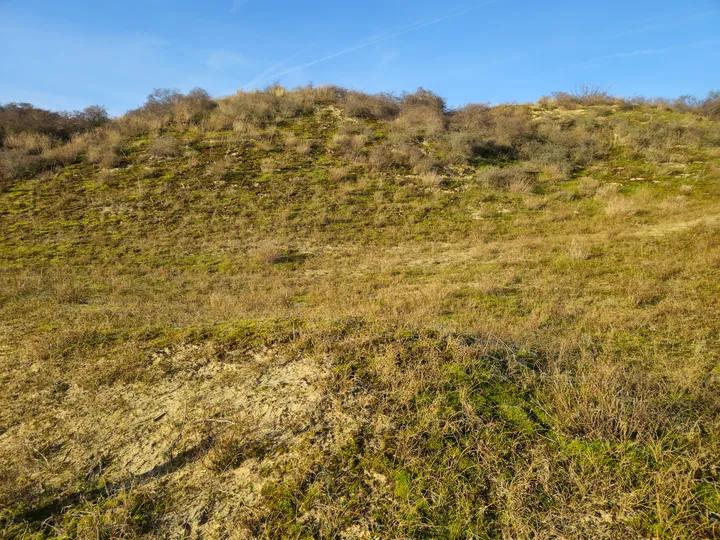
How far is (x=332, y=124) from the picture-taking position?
2366 centimetres

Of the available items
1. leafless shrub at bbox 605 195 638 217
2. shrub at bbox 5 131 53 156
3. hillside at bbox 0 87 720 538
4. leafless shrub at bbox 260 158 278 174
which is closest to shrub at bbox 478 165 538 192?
hillside at bbox 0 87 720 538

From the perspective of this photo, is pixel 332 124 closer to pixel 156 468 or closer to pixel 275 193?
pixel 275 193

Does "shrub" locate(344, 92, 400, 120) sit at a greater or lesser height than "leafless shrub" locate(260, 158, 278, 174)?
greater

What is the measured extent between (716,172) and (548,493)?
22.5 m

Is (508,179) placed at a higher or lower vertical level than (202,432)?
higher

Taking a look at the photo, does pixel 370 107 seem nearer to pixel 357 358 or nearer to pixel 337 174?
pixel 337 174

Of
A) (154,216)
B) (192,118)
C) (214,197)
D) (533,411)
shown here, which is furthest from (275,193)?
(533,411)

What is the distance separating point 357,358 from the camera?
12.0ft

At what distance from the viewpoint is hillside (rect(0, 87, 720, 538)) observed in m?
2.22

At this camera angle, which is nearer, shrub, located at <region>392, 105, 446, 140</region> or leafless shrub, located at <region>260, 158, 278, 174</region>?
leafless shrub, located at <region>260, 158, 278, 174</region>

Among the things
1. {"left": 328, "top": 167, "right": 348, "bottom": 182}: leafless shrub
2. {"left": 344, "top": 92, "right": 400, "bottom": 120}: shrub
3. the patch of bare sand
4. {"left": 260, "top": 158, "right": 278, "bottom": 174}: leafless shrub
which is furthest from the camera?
{"left": 344, "top": 92, "right": 400, "bottom": 120}: shrub

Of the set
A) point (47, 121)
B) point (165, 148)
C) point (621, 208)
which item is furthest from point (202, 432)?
point (47, 121)

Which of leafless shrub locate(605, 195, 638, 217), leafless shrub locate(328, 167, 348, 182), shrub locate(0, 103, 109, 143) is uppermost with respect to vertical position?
shrub locate(0, 103, 109, 143)

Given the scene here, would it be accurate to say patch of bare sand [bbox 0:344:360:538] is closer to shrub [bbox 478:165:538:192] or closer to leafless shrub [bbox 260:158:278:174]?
leafless shrub [bbox 260:158:278:174]
